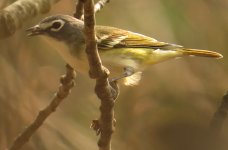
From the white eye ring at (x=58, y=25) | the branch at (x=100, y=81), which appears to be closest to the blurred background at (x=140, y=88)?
Result: the white eye ring at (x=58, y=25)

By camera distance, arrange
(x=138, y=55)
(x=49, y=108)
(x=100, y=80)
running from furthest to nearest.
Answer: (x=138, y=55) < (x=49, y=108) < (x=100, y=80)

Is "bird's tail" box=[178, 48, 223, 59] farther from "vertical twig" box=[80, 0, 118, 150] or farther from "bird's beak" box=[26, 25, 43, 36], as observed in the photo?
"bird's beak" box=[26, 25, 43, 36]

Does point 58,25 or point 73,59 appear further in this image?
point 58,25

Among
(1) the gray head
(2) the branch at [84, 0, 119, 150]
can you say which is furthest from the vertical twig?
(1) the gray head

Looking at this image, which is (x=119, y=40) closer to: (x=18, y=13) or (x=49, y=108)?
(x=49, y=108)

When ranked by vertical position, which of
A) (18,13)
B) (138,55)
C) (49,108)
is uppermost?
(18,13)

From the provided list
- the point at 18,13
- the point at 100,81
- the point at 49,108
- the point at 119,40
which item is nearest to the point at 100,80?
the point at 100,81
